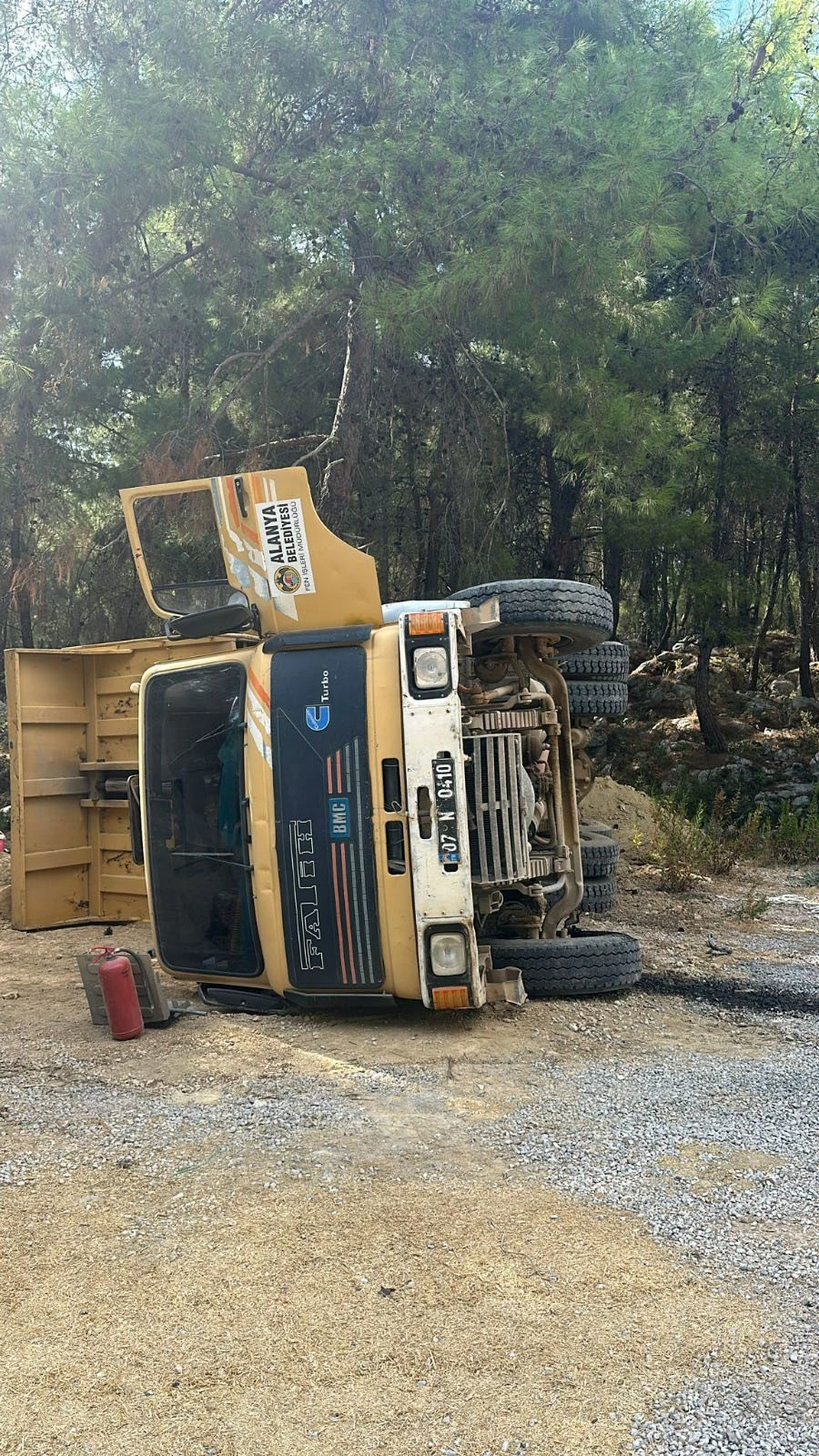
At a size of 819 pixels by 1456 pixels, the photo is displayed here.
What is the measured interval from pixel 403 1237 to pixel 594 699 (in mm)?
4720

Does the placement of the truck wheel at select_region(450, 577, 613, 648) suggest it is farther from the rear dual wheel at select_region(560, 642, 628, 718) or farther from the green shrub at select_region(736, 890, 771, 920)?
the green shrub at select_region(736, 890, 771, 920)

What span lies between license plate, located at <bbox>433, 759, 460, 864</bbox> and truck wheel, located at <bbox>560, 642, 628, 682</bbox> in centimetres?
225

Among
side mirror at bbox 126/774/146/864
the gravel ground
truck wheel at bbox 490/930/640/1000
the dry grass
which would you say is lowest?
the gravel ground

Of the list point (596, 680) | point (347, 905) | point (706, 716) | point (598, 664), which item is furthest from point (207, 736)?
point (706, 716)

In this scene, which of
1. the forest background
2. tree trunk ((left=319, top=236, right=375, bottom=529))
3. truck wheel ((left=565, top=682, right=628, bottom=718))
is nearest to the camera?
truck wheel ((left=565, top=682, right=628, bottom=718))

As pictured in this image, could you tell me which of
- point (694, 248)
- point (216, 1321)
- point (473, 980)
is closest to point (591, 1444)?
point (216, 1321)

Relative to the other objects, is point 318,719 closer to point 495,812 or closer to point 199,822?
point 199,822

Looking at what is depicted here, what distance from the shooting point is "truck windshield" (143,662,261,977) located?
17.9ft

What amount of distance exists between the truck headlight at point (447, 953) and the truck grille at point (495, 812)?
1.38 ft

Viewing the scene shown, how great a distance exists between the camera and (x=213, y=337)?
1059 cm

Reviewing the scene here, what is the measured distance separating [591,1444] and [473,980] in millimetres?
2715

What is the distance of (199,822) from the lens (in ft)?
18.3

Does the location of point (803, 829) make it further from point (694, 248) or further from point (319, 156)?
point (319, 156)

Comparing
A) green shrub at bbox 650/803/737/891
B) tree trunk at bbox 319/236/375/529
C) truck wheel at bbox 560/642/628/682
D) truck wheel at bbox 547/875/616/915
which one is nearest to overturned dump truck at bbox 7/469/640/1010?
truck wheel at bbox 560/642/628/682
